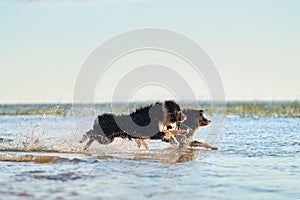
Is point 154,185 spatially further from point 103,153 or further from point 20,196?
point 103,153

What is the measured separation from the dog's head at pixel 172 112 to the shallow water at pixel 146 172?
904 mm

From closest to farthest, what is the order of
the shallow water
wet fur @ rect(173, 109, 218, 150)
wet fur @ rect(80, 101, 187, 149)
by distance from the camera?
the shallow water
wet fur @ rect(80, 101, 187, 149)
wet fur @ rect(173, 109, 218, 150)

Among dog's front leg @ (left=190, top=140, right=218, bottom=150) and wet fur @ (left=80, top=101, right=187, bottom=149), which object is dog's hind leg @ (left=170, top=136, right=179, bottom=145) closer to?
wet fur @ (left=80, top=101, right=187, bottom=149)

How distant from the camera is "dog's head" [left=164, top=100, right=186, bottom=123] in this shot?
1490 cm

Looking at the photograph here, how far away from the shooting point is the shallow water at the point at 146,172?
883cm

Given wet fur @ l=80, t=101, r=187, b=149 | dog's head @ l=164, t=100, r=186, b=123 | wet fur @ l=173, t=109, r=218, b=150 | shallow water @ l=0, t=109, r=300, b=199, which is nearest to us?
shallow water @ l=0, t=109, r=300, b=199

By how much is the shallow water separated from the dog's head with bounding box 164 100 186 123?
0.90m

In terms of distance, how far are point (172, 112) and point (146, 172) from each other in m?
4.15

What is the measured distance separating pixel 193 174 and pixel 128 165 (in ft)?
6.18

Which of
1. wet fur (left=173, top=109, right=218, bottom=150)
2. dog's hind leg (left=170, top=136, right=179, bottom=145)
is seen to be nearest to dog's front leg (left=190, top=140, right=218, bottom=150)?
wet fur (left=173, top=109, right=218, bottom=150)

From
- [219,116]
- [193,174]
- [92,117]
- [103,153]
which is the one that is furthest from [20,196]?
[219,116]

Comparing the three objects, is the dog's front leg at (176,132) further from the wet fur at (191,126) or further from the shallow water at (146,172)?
the shallow water at (146,172)

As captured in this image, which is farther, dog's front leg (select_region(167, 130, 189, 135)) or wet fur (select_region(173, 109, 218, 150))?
wet fur (select_region(173, 109, 218, 150))

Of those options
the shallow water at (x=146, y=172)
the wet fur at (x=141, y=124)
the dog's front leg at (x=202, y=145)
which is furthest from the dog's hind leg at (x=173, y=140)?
the dog's front leg at (x=202, y=145)
